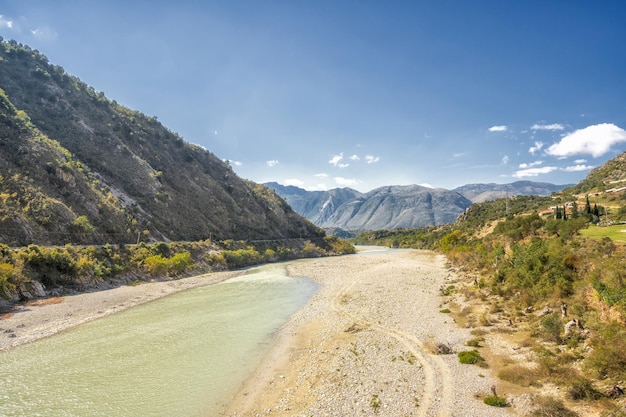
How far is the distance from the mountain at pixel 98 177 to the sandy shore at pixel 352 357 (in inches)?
863

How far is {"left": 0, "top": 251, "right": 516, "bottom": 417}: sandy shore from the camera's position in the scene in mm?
13812

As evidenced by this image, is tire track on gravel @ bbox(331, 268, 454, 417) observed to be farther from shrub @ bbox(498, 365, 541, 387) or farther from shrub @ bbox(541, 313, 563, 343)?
shrub @ bbox(541, 313, 563, 343)

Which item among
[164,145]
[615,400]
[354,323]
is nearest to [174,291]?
[354,323]

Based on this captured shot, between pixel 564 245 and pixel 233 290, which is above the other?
pixel 564 245

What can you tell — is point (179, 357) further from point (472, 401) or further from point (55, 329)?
point (472, 401)

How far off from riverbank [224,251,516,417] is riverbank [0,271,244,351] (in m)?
18.4

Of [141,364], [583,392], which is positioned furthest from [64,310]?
[583,392]

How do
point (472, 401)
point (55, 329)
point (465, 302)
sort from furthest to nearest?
1. point (465, 302)
2. point (55, 329)
3. point (472, 401)

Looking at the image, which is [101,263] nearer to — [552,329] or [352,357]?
[352,357]

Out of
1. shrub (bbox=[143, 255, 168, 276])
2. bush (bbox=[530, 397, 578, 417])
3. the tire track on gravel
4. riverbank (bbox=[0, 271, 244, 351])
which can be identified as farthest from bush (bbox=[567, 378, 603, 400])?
shrub (bbox=[143, 255, 168, 276])

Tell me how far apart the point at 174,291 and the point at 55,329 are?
62.9ft

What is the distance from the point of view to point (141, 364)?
18.9 m

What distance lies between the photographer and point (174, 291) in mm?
43438

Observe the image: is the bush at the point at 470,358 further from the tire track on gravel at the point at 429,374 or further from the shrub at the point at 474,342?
the shrub at the point at 474,342
